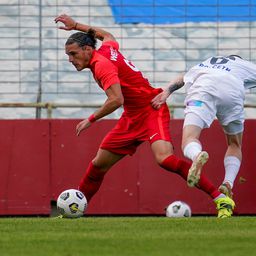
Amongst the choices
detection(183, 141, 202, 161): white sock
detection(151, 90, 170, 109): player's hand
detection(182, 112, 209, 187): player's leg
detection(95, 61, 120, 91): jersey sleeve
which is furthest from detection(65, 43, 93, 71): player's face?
detection(183, 141, 202, 161): white sock

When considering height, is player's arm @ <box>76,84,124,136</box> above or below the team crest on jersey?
below

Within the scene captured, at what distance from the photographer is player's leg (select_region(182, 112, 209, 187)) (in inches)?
400

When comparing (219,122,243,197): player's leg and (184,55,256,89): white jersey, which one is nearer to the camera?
(184,55,256,89): white jersey

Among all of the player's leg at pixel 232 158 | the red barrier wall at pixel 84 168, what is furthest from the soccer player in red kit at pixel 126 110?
the red barrier wall at pixel 84 168

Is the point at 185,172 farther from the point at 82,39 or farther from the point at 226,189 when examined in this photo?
the point at 82,39

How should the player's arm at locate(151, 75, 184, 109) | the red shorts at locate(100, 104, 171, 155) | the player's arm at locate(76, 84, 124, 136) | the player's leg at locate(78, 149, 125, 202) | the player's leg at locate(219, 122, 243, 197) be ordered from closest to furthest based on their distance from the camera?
the player's arm at locate(76, 84, 124, 136) < the player's arm at locate(151, 75, 184, 109) < the player's leg at locate(219, 122, 243, 197) < the red shorts at locate(100, 104, 171, 155) < the player's leg at locate(78, 149, 125, 202)

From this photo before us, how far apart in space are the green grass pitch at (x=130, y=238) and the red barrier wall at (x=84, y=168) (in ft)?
14.3

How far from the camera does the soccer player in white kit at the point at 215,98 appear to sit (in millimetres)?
10883

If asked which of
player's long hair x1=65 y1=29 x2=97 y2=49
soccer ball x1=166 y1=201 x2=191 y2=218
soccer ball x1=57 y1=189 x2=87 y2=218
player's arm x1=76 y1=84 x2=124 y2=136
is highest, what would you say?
player's long hair x1=65 y1=29 x2=97 y2=49

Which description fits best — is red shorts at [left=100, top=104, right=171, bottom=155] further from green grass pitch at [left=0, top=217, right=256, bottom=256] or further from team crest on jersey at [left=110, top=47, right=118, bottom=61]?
green grass pitch at [left=0, top=217, right=256, bottom=256]

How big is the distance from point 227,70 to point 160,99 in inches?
32.8

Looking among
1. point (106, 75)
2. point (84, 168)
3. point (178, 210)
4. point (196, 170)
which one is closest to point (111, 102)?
point (106, 75)

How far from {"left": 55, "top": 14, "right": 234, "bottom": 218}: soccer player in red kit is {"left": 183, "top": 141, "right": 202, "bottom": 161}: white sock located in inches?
23.1

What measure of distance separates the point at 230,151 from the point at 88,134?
3.56 metres
